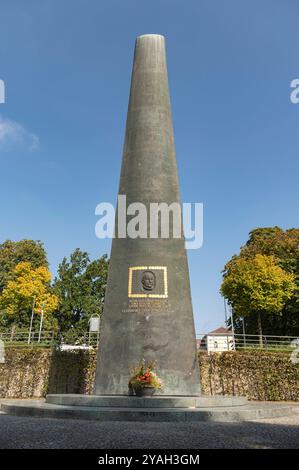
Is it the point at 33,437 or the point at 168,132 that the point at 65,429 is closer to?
the point at 33,437

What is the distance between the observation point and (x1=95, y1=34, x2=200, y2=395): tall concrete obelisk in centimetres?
1090

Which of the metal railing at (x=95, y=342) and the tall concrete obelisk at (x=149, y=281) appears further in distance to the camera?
the metal railing at (x=95, y=342)

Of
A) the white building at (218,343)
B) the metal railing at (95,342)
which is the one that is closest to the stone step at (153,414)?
the metal railing at (95,342)

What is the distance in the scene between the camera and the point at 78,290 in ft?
144

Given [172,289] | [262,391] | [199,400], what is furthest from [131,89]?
[262,391]

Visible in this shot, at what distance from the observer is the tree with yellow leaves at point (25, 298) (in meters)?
45.7

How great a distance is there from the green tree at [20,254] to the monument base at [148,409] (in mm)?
47853

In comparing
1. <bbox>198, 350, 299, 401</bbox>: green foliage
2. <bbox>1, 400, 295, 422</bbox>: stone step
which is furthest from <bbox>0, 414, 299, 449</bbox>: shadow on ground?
<bbox>198, 350, 299, 401</bbox>: green foliage

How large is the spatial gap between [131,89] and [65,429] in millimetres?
11074

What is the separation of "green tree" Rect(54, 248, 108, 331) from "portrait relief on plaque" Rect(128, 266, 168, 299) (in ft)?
103

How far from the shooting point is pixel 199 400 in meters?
8.91

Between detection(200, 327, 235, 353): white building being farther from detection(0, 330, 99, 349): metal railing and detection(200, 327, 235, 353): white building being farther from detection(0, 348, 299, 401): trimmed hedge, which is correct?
detection(0, 330, 99, 349): metal railing

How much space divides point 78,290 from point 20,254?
54.0ft

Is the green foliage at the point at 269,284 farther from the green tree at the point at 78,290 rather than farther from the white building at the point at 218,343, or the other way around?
the green tree at the point at 78,290
